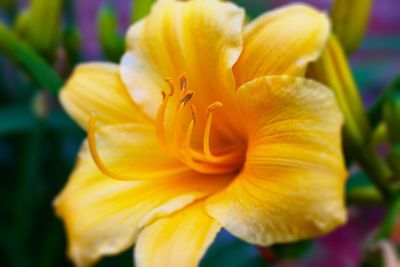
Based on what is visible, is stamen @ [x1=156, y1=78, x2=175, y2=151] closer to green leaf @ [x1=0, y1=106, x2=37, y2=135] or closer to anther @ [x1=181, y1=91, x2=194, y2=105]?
anther @ [x1=181, y1=91, x2=194, y2=105]

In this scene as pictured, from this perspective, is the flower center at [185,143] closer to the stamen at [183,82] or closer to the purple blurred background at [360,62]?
the stamen at [183,82]

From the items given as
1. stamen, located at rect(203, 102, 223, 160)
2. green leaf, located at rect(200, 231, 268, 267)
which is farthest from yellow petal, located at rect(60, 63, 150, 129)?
green leaf, located at rect(200, 231, 268, 267)

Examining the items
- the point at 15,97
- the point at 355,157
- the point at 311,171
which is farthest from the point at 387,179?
the point at 15,97

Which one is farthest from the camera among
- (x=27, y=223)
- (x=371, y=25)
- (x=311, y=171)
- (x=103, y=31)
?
(x=371, y=25)

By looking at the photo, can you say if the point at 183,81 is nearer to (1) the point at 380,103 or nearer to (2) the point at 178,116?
(2) the point at 178,116

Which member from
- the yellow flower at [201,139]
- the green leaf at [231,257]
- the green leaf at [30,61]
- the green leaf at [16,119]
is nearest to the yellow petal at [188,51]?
the yellow flower at [201,139]

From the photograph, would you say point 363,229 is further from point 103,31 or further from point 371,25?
point 103,31
